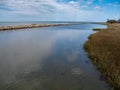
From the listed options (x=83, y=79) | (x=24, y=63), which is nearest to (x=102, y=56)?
(x=83, y=79)

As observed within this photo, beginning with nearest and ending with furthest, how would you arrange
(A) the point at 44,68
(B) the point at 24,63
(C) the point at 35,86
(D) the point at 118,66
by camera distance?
(C) the point at 35,86
(D) the point at 118,66
(A) the point at 44,68
(B) the point at 24,63

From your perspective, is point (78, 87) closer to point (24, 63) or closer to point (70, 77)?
point (70, 77)

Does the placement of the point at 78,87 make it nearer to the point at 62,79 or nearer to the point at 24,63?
the point at 62,79

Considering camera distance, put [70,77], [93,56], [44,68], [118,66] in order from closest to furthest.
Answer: [70,77], [118,66], [44,68], [93,56]

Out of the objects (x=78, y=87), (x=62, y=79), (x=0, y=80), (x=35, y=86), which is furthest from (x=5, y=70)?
(x=78, y=87)

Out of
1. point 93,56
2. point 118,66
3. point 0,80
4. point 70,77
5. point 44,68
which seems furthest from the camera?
point 93,56

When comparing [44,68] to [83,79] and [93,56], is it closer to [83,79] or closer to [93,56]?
[83,79]

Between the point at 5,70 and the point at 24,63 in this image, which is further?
the point at 24,63

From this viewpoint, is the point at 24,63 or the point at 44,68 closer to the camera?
the point at 44,68

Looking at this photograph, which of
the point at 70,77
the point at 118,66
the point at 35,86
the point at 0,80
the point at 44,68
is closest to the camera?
the point at 35,86
